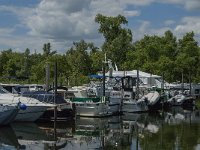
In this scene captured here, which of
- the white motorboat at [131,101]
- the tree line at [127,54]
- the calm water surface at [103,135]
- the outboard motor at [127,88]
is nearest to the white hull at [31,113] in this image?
the calm water surface at [103,135]

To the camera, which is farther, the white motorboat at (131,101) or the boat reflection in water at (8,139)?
the white motorboat at (131,101)

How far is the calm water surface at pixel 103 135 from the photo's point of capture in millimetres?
27641

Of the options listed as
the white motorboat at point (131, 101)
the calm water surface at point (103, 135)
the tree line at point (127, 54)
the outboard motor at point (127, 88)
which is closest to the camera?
the calm water surface at point (103, 135)

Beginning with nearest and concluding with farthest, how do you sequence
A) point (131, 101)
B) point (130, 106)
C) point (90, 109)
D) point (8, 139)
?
1. point (8, 139)
2. point (90, 109)
3. point (131, 101)
4. point (130, 106)

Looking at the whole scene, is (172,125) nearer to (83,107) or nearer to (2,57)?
(83,107)

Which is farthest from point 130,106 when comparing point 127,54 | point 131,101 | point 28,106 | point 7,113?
point 127,54

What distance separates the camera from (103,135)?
32.7 meters

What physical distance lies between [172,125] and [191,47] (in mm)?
52657

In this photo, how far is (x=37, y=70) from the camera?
3548 inches

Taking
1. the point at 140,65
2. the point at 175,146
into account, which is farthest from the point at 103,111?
the point at 140,65

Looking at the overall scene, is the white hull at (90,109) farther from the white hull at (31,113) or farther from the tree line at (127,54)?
the tree line at (127,54)

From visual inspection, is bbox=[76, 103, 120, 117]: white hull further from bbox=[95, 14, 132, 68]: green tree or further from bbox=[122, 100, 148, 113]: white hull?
bbox=[95, 14, 132, 68]: green tree

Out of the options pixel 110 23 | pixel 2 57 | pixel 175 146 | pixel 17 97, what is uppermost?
pixel 110 23

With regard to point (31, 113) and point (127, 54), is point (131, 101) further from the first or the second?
point (127, 54)
